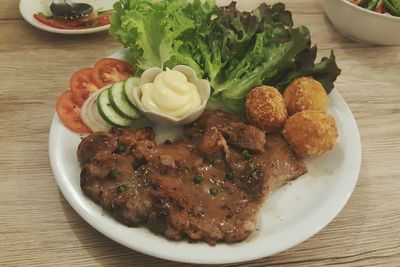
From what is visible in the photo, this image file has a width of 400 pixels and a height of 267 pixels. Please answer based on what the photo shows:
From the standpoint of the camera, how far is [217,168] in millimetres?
2523

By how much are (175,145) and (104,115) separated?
0.52 metres

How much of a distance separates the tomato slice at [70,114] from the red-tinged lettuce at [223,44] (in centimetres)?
61

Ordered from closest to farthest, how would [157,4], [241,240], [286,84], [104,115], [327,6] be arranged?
[241,240], [104,115], [286,84], [157,4], [327,6]

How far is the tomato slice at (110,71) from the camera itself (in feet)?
10.2

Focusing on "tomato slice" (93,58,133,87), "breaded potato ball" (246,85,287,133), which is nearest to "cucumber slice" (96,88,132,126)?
"tomato slice" (93,58,133,87)

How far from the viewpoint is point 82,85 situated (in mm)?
3025

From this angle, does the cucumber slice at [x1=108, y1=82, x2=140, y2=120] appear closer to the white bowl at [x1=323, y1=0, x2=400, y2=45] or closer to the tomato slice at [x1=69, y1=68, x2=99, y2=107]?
the tomato slice at [x1=69, y1=68, x2=99, y2=107]

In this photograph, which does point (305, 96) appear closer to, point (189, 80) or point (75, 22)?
point (189, 80)

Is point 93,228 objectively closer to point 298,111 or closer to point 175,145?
point 175,145

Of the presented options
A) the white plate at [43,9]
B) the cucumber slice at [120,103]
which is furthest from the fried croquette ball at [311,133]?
the white plate at [43,9]

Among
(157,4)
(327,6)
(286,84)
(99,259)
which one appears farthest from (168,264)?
(327,6)

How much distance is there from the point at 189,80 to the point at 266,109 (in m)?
0.59

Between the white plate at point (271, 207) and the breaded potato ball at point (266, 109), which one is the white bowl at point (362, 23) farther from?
the breaded potato ball at point (266, 109)

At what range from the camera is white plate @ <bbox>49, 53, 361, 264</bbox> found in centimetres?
214
